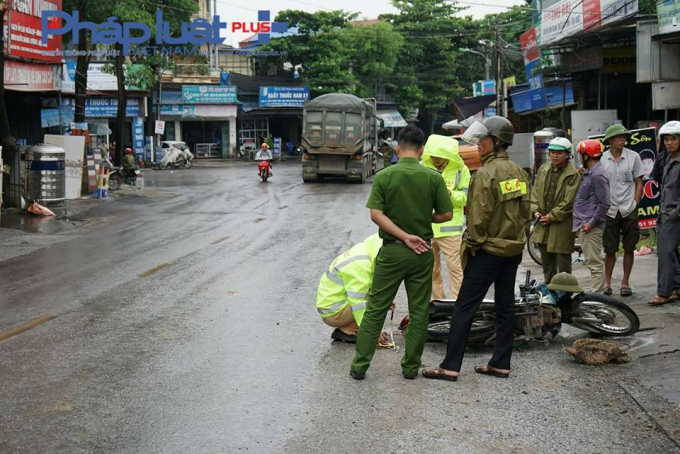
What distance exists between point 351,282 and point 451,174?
2.17 meters

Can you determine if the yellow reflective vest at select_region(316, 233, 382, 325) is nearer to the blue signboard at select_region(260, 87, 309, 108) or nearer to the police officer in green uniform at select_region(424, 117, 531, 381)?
the police officer in green uniform at select_region(424, 117, 531, 381)

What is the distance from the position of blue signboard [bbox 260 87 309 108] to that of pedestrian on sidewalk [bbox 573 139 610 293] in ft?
176

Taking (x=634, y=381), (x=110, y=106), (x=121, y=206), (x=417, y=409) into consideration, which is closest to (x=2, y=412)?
(x=417, y=409)

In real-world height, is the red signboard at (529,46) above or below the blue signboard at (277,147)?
above

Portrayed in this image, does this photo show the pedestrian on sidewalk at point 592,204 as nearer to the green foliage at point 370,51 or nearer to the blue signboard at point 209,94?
the blue signboard at point 209,94

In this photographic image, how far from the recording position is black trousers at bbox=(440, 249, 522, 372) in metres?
6.41

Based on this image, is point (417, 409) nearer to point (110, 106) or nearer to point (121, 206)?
point (121, 206)

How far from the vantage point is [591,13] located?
20188 mm

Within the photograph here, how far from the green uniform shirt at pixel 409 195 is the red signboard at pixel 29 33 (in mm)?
16299

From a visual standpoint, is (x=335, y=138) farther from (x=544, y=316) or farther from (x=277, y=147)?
(x=277, y=147)

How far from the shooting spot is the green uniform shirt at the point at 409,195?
6.31 meters

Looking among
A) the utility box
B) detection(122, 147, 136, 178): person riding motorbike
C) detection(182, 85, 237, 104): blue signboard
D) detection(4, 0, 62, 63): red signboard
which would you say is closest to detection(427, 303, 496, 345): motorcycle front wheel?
the utility box

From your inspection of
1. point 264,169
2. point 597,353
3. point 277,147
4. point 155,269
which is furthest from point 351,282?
point 277,147

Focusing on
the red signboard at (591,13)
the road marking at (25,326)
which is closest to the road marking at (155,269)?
the road marking at (25,326)
